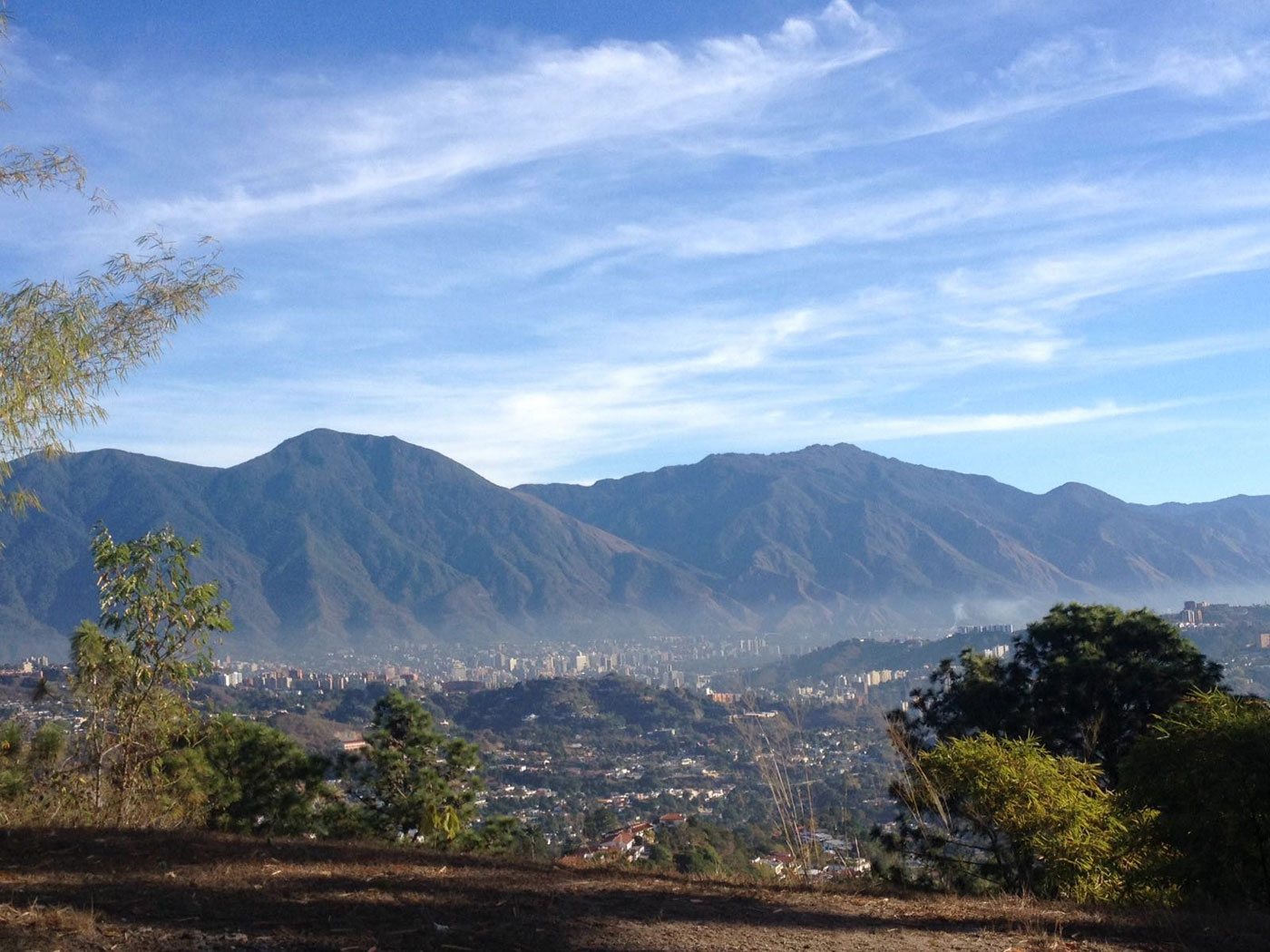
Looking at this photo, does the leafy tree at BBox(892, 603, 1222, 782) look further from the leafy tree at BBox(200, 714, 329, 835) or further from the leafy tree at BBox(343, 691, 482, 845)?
the leafy tree at BBox(200, 714, 329, 835)

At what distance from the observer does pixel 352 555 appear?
353 ft

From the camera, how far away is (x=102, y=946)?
4699mm

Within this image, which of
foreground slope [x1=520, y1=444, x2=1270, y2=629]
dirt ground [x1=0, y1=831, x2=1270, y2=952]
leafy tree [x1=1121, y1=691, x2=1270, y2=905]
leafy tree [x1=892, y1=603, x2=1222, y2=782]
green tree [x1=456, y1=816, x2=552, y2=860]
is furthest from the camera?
foreground slope [x1=520, y1=444, x2=1270, y2=629]

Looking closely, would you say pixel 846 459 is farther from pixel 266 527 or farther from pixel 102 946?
pixel 102 946

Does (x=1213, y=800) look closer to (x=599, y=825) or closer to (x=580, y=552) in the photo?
(x=599, y=825)

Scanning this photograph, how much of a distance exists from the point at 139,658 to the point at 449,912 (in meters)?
6.78

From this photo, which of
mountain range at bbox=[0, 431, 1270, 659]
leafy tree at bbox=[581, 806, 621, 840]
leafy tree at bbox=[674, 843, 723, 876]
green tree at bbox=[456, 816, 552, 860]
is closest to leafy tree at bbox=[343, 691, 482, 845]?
green tree at bbox=[456, 816, 552, 860]

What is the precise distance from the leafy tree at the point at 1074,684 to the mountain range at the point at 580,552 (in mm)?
59944

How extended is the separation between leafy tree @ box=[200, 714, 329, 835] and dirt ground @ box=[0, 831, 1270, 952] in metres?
6.52

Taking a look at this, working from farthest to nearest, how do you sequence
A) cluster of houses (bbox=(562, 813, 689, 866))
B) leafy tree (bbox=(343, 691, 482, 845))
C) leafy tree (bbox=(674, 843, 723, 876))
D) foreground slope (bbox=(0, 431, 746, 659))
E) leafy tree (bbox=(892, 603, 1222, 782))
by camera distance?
1. foreground slope (bbox=(0, 431, 746, 659))
2. leafy tree (bbox=(892, 603, 1222, 782))
3. leafy tree (bbox=(343, 691, 482, 845))
4. cluster of houses (bbox=(562, 813, 689, 866))
5. leafy tree (bbox=(674, 843, 723, 876))

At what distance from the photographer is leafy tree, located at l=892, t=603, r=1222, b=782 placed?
54.0 feet

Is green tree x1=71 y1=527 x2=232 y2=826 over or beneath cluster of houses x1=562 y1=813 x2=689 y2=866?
over

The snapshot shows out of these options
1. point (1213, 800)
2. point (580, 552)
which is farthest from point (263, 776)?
point (580, 552)

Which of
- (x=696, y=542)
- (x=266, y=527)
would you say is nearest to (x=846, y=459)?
(x=696, y=542)
